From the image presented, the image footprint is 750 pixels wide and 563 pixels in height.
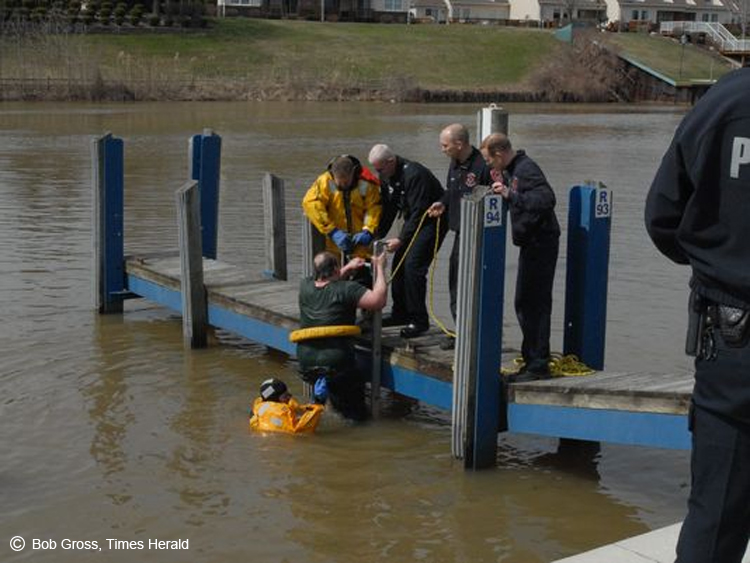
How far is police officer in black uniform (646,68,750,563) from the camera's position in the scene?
11.7 feet

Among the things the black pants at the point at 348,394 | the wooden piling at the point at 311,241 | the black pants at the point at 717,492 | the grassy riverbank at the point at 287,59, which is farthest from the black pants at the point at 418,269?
the grassy riverbank at the point at 287,59

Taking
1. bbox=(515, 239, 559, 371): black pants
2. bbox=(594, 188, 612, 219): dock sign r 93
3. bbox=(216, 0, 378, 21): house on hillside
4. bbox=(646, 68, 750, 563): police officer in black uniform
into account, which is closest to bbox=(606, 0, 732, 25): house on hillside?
bbox=(216, 0, 378, 21): house on hillside

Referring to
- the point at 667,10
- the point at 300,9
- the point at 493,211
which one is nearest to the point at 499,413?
the point at 493,211

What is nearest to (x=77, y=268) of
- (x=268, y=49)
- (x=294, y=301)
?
(x=294, y=301)

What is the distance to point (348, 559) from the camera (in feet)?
21.6

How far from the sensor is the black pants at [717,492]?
3623mm

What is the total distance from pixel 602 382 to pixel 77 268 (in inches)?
366

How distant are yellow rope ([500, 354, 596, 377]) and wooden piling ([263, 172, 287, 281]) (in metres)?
4.45

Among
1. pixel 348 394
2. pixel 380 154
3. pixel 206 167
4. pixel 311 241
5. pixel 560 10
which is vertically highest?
pixel 560 10

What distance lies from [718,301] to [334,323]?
517 cm

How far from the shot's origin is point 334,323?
28.3 ft

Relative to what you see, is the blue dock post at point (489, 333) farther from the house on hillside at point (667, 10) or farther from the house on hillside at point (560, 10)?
the house on hillside at point (667, 10)

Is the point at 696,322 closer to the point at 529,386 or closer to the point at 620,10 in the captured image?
the point at 529,386

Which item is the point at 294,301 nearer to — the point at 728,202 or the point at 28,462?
the point at 28,462
